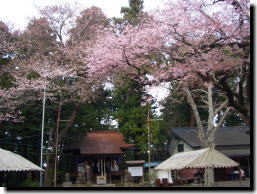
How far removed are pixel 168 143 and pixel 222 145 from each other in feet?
14.7

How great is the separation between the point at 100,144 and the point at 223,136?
699cm

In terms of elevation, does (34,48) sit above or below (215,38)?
above

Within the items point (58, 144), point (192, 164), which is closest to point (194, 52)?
point (192, 164)

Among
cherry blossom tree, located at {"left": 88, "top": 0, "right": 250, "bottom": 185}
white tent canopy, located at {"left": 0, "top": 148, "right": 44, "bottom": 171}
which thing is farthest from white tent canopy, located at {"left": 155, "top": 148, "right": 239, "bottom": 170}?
white tent canopy, located at {"left": 0, "top": 148, "right": 44, "bottom": 171}

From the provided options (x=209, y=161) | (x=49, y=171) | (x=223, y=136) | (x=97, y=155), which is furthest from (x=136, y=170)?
(x=209, y=161)

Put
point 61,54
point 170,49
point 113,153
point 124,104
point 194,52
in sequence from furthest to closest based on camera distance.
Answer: point 124,104, point 113,153, point 61,54, point 170,49, point 194,52

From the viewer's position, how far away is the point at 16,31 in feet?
48.1

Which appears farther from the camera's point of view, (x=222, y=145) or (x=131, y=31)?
(x=222, y=145)

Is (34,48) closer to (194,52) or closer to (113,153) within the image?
(113,153)

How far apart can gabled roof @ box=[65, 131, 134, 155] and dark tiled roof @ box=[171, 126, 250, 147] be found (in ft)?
10.2

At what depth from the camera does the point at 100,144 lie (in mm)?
Result: 16906

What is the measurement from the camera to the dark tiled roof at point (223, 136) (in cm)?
1742

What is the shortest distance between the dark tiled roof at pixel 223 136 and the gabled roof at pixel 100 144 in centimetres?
310

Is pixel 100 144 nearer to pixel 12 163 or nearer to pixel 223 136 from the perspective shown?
pixel 223 136
